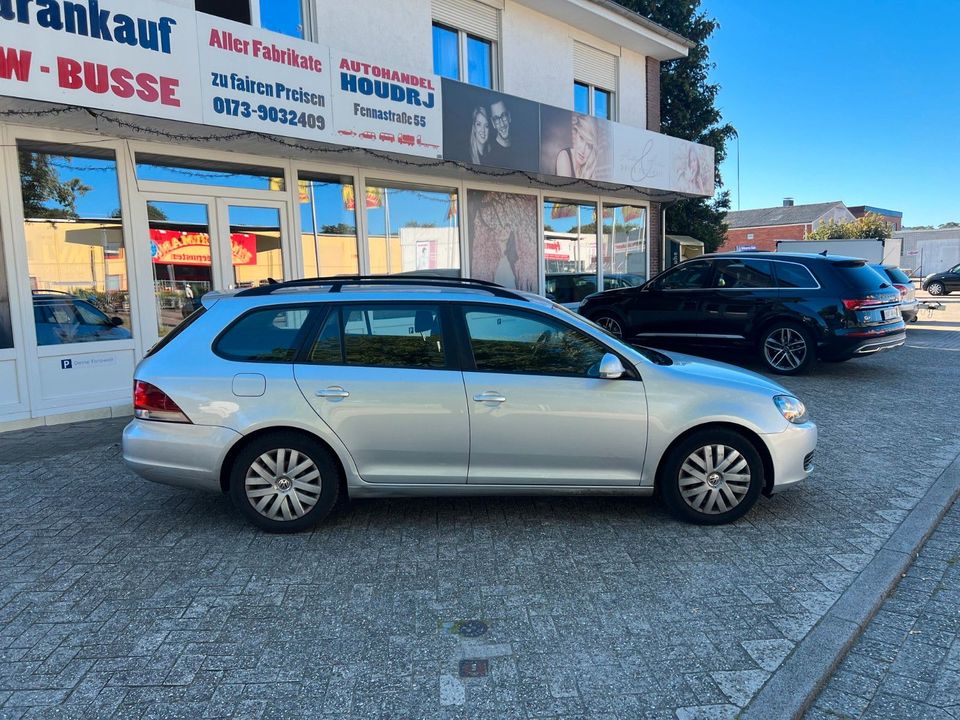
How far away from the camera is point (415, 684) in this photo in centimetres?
270

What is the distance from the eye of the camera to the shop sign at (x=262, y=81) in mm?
6566

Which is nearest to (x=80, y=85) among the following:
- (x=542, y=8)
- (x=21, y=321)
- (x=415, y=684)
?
(x=21, y=321)

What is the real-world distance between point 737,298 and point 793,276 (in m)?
0.80

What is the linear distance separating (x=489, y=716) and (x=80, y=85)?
6.10 meters

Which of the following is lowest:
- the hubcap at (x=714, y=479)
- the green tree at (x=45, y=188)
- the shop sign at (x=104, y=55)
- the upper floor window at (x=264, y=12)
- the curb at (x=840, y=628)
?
the curb at (x=840, y=628)

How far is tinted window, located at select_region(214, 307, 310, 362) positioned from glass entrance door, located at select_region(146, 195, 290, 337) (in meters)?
4.42

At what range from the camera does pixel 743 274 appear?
964 cm

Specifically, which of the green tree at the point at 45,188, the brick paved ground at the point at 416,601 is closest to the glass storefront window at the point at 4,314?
the green tree at the point at 45,188

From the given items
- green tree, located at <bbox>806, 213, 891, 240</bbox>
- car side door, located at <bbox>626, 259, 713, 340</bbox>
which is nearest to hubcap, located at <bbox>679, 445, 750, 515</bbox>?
car side door, located at <bbox>626, 259, 713, 340</bbox>

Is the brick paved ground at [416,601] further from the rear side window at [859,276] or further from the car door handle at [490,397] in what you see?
the rear side window at [859,276]

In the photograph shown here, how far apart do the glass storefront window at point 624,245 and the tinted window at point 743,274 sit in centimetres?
474

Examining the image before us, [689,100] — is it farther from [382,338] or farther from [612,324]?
[382,338]

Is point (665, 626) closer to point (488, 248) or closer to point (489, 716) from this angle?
point (489, 716)

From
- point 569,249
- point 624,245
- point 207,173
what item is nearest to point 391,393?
point 207,173
